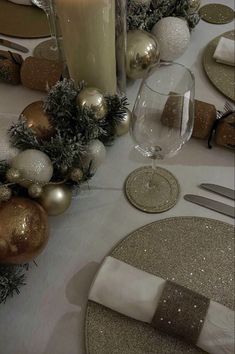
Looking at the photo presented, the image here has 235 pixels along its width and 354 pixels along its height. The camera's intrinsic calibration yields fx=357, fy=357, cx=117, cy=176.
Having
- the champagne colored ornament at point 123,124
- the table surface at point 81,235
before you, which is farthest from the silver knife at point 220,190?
the champagne colored ornament at point 123,124

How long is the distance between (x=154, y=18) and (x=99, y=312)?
58cm

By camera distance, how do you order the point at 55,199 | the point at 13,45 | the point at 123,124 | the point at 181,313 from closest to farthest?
the point at 181,313, the point at 55,199, the point at 123,124, the point at 13,45

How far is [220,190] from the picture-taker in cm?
54

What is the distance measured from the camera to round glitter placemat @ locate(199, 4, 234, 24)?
32.1 inches

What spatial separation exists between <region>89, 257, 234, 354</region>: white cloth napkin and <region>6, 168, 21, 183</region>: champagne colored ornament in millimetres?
162

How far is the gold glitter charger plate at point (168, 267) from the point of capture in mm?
409

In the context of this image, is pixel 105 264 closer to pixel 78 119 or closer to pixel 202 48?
pixel 78 119

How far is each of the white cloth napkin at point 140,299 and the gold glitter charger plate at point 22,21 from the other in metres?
0.56

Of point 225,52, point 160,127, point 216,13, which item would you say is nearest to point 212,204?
point 160,127

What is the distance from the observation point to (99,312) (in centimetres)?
43

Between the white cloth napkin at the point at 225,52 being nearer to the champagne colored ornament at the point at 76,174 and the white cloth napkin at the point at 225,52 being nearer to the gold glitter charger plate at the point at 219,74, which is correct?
the gold glitter charger plate at the point at 219,74

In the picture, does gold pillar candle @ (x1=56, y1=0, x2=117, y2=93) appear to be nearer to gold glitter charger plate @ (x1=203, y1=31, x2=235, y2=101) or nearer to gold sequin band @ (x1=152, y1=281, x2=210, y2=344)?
gold glitter charger plate @ (x1=203, y1=31, x2=235, y2=101)

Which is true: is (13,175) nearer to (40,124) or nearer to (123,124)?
(40,124)

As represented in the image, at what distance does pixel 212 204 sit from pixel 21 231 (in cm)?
27
